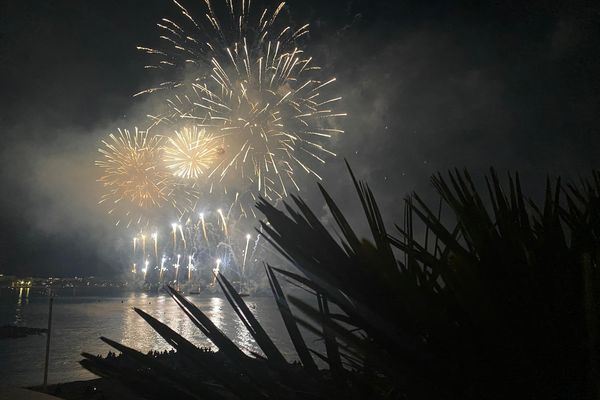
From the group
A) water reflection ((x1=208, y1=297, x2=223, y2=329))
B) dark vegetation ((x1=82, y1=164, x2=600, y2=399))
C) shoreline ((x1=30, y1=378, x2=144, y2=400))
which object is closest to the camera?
dark vegetation ((x1=82, y1=164, x2=600, y2=399))

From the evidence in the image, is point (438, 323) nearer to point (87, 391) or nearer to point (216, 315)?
point (87, 391)

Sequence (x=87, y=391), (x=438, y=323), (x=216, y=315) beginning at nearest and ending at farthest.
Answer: (x=438, y=323) → (x=87, y=391) → (x=216, y=315)

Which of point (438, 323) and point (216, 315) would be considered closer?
point (438, 323)

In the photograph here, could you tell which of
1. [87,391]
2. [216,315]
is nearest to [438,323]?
[87,391]

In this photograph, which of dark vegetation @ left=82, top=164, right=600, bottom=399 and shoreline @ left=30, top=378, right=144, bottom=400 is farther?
shoreline @ left=30, top=378, right=144, bottom=400

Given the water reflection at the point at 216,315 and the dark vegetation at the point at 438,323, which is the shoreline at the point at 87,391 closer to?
the dark vegetation at the point at 438,323

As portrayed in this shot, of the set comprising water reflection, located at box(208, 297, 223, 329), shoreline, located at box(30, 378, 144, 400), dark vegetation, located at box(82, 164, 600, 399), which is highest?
dark vegetation, located at box(82, 164, 600, 399)

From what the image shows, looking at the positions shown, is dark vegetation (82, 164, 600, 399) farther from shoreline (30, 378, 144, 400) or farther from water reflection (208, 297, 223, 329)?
water reflection (208, 297, 223, 329)


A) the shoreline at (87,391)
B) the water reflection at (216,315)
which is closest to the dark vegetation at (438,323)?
the shoreline at (87,391)

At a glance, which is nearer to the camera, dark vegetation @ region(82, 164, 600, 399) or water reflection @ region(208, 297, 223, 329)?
dark vegetation @ region(82, 164, 600, 399)

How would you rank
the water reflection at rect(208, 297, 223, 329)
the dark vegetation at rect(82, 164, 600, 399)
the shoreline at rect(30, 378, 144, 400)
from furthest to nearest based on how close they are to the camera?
the water reflection at rect(208, 297, 223, 329)
the shoreline at rect(30, 378, 144, 400)
the dark vegetation at rect(82, 164, 600, 399)

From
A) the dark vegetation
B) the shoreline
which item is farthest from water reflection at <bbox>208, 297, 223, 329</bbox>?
the dark vegetation

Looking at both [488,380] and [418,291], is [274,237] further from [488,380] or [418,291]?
[488,380]

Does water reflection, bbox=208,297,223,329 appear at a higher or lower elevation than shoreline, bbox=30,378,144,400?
lower
